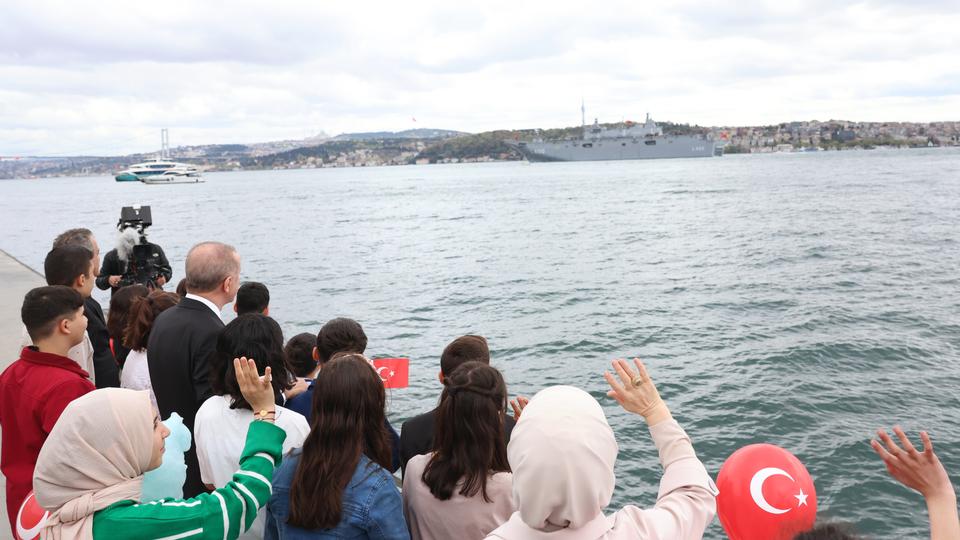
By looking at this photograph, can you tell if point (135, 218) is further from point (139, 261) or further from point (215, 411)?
point (215, 411)

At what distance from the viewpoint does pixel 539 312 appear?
16109 mm

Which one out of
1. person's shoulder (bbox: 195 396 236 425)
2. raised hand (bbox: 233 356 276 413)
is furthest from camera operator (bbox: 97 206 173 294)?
Answer: raised hand (bbox: 233 356 276 413)

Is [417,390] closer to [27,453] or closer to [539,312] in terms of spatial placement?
[539,312]

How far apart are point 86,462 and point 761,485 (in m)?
2.34

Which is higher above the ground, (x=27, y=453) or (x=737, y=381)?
(x=27, y=453)

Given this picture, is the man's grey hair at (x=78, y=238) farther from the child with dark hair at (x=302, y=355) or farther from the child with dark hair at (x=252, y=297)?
the child with dark hair at (x=302, y=355)

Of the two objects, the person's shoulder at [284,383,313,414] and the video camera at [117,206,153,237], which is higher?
the video camera at [117,206,153,237]

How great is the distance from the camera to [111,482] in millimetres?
1932

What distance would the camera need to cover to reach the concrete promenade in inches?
171

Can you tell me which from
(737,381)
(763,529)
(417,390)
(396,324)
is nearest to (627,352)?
(737,381)

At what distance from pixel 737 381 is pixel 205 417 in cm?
883

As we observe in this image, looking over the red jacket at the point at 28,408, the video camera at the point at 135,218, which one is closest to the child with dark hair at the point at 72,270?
the red jacket at the point at 28,408

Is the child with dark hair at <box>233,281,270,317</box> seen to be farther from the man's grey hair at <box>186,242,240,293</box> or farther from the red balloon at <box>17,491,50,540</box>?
the red balloon at <box>17,491,50,540</box>

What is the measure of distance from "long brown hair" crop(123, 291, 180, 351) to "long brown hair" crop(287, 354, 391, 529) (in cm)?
237
